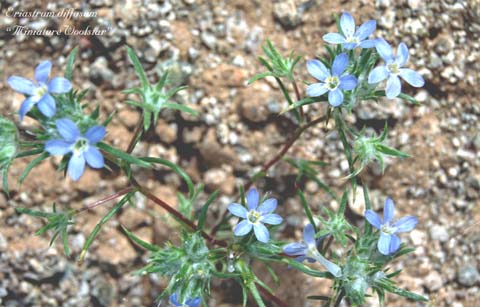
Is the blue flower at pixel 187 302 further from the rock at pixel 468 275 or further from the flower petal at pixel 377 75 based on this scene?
the rock at pixel 468 275

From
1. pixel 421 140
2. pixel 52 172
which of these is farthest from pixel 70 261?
pixel 421 140

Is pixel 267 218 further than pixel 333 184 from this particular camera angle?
No

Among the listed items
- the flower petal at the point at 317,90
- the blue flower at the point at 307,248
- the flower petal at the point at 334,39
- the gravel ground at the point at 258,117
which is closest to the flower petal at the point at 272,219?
the blue flower at the point at 307,248

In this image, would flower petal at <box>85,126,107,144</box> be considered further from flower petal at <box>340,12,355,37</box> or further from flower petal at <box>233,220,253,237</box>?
flower petal at <box>340,12,355,37</box>

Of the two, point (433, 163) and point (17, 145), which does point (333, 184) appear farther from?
point (17, 145)

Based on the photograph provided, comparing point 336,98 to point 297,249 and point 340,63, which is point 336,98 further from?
point 297,249

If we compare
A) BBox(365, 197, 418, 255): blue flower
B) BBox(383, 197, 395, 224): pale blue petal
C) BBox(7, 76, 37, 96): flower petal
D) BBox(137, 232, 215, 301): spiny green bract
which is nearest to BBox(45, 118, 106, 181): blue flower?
BBox(7, 76, 37, 96): flower petal

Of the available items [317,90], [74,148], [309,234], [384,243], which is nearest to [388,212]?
[384,243]
